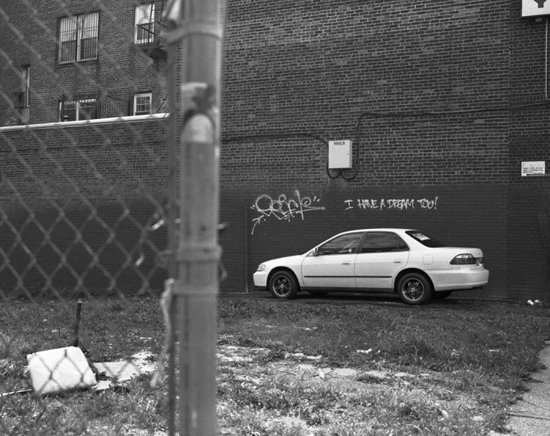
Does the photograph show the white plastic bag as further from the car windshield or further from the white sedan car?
the car windshield

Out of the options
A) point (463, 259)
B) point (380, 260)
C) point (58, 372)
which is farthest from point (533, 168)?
point (58, 372)

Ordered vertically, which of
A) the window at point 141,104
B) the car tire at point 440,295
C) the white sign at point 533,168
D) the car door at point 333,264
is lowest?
the car tire at point 440,295

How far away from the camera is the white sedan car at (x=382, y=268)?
37.7 feet

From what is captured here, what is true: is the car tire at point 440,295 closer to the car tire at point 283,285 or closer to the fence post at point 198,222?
the car tire at point 283,285

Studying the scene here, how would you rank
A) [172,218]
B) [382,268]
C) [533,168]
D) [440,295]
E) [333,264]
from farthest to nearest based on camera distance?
[533,168] → [333,264] → [440,295] → [382,268] → [172,218]

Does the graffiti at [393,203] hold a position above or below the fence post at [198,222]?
above

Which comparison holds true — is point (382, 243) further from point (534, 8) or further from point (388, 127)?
point (534, 8)

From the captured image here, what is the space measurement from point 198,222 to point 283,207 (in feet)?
45.5

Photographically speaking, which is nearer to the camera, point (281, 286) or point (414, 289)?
point (414, 289)

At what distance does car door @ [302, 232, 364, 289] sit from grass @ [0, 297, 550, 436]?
6.55 feet

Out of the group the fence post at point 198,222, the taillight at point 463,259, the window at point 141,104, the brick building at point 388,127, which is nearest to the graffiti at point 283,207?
Result: the brick building at point 388,127

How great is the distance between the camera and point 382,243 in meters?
12.3

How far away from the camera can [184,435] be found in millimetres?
1428

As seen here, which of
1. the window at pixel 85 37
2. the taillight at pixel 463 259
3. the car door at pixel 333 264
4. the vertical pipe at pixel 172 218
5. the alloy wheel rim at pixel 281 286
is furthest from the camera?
the window at pixel 85 37
